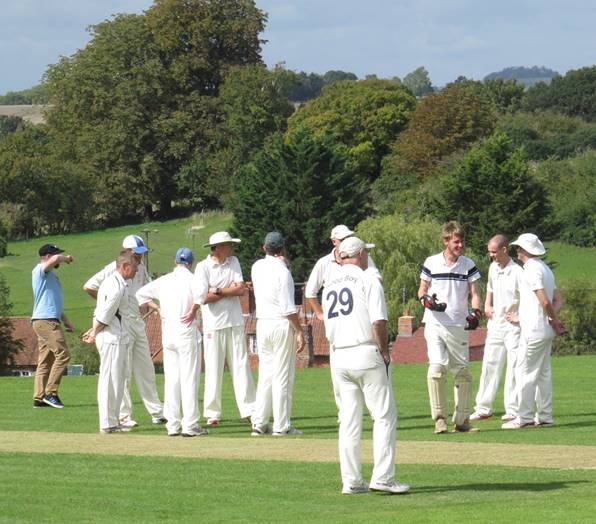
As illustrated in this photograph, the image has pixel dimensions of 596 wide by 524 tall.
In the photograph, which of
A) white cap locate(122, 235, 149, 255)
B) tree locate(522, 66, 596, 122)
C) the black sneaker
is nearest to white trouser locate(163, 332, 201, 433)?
white cap locate(122, 235, 149, 255)

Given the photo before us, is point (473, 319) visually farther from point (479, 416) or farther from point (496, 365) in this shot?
point (479, 416)

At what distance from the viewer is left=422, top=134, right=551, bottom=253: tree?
78250 mm

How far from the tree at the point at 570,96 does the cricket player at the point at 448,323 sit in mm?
140871

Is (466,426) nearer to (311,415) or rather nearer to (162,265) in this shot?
(311,415)

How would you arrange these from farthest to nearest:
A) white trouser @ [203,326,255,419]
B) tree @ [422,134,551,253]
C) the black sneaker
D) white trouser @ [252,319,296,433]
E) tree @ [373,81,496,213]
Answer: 1. tree @ [373,81,496,213]
2. tree @ [422,134,551,253]
3. the black sneaker
4. white trouser @ [203,326,255,419]
5. white trouser @ [252,319,296,433]

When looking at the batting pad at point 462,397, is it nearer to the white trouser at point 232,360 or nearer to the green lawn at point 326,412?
the green lawn at point 326,412

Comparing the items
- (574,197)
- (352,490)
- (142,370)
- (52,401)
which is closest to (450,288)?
(142,370)

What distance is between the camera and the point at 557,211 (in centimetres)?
8825

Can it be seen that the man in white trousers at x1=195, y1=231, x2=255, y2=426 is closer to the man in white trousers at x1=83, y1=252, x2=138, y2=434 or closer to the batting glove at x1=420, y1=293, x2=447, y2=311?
the man in white trousers at x1=83, y1=252, x2=138, y2=434

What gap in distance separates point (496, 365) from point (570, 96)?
14445 cm

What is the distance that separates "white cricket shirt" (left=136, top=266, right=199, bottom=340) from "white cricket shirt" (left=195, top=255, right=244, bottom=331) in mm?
125

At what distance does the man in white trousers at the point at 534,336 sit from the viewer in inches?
677

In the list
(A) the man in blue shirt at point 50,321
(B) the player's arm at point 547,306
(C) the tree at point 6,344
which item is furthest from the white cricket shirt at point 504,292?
(C) the tree at point 6,344

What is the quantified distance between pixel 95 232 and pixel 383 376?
95.1 m
